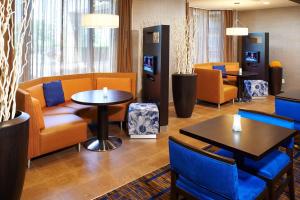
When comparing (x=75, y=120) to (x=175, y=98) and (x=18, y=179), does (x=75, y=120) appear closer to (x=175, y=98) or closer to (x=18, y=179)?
(x=18, y=179)

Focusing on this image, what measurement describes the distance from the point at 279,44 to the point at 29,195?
26.1 ft

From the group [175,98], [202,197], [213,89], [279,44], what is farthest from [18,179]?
[279,44]

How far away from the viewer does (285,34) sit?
→ 7797 mm

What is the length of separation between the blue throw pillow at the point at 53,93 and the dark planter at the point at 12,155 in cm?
233

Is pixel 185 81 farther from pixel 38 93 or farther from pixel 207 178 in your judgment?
pixel 207 178

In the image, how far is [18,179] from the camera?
1.84 m

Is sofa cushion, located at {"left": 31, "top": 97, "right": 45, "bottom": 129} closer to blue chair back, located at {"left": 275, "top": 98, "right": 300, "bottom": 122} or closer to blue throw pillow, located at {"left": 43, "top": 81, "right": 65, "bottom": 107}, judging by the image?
blue throw pillow, located at {"left": 43, "top": 81, "right": 65, "bottom": 107}

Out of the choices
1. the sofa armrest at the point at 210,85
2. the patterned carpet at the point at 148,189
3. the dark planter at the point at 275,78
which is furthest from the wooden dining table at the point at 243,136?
the dark planter at the point at 275,78

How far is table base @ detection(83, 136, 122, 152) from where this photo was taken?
11.9 ft

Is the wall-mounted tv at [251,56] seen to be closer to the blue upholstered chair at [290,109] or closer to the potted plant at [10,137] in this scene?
the blue upholstered chair at [290,109]

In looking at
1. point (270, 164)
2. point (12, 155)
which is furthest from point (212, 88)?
point (12, 155)

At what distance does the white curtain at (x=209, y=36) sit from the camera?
25.2 ft

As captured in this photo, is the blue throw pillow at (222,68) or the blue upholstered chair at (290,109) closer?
the blue upholstered chair at (290,109)

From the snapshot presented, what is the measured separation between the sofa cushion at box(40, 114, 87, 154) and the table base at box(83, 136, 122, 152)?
22 centimetres
